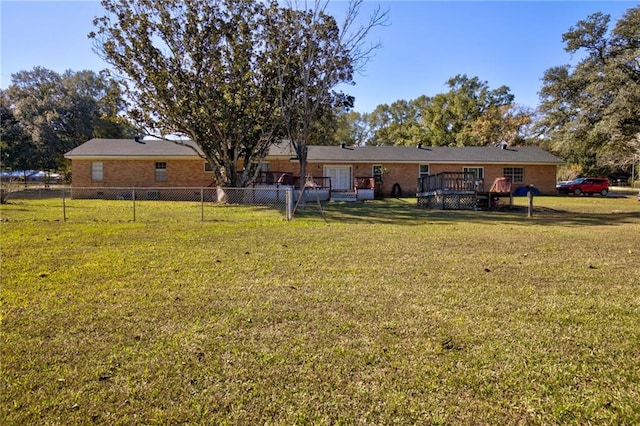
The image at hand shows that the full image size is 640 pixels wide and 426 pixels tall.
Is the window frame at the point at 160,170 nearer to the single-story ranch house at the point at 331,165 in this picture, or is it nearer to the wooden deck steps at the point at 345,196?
the single-story ranch house at the point at 331,165

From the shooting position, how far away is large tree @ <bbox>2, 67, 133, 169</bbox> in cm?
3819

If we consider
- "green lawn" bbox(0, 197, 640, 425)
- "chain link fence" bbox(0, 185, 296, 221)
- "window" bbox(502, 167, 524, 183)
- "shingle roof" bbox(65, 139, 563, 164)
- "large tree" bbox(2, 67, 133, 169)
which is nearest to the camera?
"green lawn" bbox(0, 197, 640, 425)

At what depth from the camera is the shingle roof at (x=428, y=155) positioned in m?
26.7

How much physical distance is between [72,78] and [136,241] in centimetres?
4962

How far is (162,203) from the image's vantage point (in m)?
19.7

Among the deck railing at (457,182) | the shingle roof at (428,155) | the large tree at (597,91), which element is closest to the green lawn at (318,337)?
the deck railing at (457,182)

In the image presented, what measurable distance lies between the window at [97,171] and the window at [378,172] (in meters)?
18.6

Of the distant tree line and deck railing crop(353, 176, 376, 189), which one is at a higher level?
the distant tree line

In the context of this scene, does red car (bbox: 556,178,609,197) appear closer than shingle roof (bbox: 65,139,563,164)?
No

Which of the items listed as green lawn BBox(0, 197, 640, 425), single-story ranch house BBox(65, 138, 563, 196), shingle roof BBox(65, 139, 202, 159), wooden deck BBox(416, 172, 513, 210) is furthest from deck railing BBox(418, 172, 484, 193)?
shingle roof BBox(65, 139, 202, 159)

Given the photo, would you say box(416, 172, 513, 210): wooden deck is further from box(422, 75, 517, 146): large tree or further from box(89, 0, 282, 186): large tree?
box(422, 75, 517, 146): large tree

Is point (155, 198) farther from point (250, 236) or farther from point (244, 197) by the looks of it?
point (250, 236)

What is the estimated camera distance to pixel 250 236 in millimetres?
8984

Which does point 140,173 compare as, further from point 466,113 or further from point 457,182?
point 466,113
